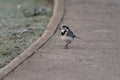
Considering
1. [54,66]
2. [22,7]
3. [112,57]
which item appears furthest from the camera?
[22,7]

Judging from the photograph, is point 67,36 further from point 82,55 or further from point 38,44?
point 82,55

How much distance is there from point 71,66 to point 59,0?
28.7 feet

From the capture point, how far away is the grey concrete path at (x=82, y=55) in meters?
10.5

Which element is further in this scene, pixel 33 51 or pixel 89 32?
pixel 89 32

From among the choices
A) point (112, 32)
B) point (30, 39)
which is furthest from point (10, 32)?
point (112, 32)

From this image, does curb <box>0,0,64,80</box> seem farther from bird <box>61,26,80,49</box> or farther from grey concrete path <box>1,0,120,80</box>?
bird <box>61,26,80,49</box>

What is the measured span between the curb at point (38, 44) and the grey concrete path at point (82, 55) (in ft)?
0.33

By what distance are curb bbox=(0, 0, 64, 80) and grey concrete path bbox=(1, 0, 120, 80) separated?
0.33 feet

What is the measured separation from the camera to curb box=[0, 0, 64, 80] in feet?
35.6

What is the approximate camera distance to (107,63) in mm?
11398

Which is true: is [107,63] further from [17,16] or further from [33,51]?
[17,16]

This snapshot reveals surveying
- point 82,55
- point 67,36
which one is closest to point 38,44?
point 67,36

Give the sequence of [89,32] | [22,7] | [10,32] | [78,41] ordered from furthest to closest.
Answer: [22,7] < [10,32] < [89,32] < [78,41]

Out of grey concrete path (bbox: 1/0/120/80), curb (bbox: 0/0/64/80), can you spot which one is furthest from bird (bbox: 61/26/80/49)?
curb (bbox: 0/0/64/80)
